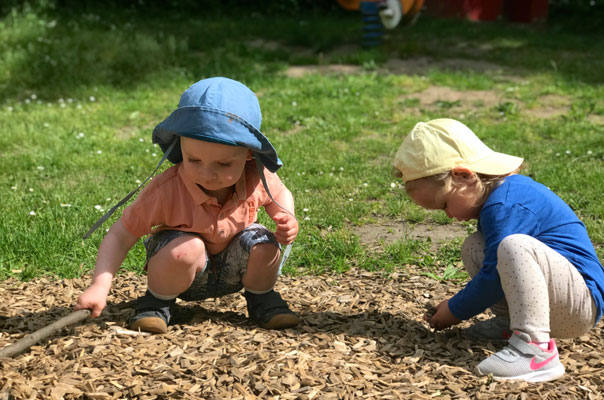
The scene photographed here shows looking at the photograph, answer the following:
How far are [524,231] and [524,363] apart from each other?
20.2 inches

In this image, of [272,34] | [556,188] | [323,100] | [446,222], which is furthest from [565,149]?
[272,34]

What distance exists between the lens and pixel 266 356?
3016 millimetres

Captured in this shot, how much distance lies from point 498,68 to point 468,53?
3.30 feet

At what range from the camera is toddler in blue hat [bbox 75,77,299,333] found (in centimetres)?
302

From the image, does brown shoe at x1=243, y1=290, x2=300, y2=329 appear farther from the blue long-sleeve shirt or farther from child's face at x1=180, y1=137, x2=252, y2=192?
the blue long-sleeve shirt

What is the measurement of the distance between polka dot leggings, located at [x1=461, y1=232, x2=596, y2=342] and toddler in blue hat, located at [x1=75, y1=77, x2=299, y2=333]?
96 cm

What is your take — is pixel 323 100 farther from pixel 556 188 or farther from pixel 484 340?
pixel 484 340

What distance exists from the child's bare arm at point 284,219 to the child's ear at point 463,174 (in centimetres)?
74

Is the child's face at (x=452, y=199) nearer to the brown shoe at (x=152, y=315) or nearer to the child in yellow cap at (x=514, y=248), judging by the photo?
the child in yellow cap at (x=514, y=248)

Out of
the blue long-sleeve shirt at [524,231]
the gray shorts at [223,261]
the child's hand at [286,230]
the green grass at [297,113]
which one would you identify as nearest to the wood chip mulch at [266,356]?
the gray shorts at [223,261]

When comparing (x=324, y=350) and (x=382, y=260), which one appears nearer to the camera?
(x=324, y=350)

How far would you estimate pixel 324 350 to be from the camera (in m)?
3.15

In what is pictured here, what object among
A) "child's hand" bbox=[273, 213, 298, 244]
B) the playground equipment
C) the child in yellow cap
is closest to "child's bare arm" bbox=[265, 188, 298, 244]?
"child's hand" bbox=[273, 213, 298, 244]

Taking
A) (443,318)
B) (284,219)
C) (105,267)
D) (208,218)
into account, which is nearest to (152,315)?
→ (105,267)
